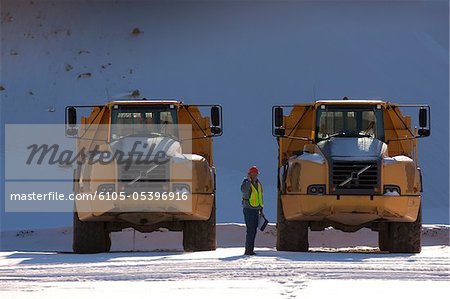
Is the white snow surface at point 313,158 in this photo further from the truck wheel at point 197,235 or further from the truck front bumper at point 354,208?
the truck wheel at point 197,235

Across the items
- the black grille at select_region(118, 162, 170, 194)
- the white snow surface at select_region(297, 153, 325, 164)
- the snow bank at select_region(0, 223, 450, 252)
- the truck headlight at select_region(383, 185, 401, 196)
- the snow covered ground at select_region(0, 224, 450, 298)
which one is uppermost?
the white snow surface at select_region(297, 153, 325, 164)

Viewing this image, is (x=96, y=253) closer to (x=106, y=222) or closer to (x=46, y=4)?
(x=106, y=222)

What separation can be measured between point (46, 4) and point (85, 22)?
8.11ft

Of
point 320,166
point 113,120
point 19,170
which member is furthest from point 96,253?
point 19,170

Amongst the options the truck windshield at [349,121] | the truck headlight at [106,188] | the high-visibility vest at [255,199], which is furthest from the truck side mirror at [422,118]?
the truck headlight at [106,188]

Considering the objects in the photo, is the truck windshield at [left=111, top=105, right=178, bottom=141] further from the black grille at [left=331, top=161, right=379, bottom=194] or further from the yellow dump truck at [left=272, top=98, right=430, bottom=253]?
the black grille at [left=331, top=161, right=379, bottom=194]

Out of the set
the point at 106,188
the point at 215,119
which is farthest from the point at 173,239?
the point at 106,188

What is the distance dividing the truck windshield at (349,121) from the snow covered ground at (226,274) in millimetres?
2349

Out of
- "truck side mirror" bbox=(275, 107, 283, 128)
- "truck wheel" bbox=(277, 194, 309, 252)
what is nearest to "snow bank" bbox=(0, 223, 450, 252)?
"truck wheel" bbox=(277, 194, 309, 252)

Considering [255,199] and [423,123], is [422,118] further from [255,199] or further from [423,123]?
[255,199]

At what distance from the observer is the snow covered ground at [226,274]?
13133 mm

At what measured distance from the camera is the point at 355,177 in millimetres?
19875

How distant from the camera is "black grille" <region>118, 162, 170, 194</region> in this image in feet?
64.7

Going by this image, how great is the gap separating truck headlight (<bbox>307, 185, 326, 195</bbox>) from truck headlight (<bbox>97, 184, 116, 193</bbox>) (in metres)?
3.21
